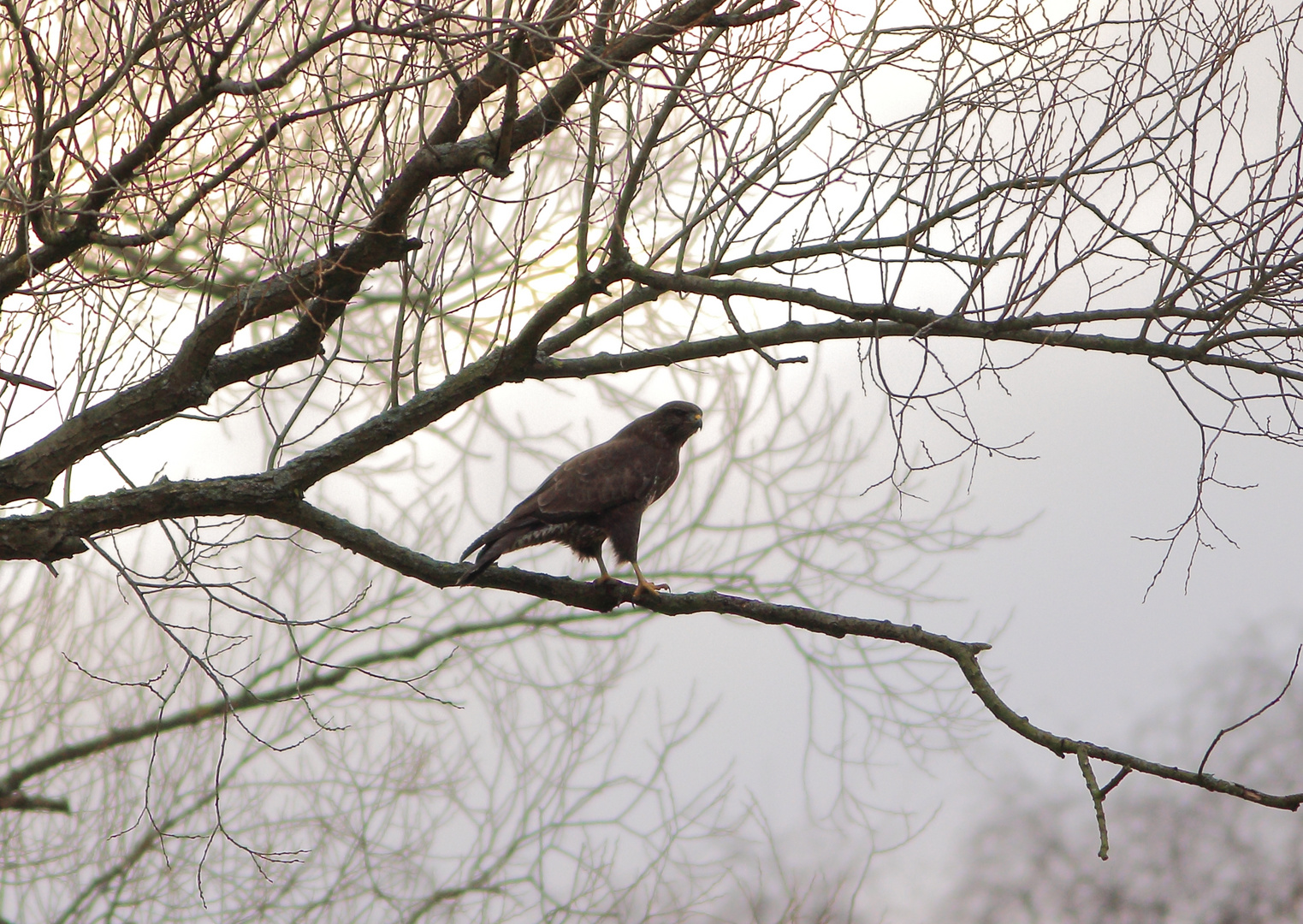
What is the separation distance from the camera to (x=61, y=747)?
9680 millimetres

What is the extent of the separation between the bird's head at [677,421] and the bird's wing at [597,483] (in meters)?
0.29

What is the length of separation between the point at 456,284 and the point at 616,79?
6.24 metres

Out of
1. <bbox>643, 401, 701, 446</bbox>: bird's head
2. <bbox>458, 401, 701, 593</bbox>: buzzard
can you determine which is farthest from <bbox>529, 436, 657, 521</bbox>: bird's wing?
<bbox>643, 401, 701, 446</bbox>: bird's head

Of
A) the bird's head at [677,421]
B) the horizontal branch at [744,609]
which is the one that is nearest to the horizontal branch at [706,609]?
the horizontal branch at [744,609]

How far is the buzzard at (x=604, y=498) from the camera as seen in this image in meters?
5.90

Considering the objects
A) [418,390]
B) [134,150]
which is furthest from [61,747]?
[134,150]

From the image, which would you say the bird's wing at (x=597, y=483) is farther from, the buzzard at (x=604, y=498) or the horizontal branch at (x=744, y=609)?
the horizontal branch at (x=744, y=609)

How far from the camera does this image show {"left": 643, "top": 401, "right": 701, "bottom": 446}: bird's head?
7.00 meters

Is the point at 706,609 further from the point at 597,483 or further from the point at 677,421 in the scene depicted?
the point at 677,421

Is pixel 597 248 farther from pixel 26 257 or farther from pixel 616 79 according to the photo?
pixel 26 257

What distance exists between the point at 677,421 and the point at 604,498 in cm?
97

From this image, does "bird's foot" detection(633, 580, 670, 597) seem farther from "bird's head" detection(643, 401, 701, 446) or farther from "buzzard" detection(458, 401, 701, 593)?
"bird's head" detection(643, 401, 701, 446)

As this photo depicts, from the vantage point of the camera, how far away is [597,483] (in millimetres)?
6340

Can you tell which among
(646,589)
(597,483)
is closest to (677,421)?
(597,483)
